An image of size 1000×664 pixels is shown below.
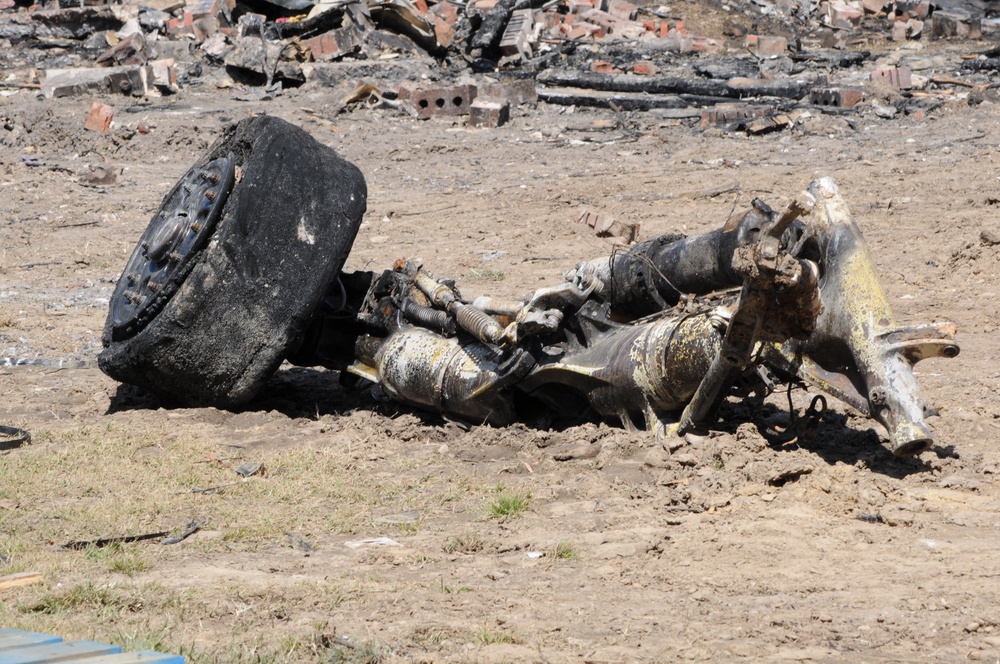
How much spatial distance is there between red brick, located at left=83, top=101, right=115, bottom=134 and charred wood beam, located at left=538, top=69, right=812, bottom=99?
6.03 meters

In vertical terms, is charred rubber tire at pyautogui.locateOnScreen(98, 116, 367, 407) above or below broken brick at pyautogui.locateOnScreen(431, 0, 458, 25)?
above

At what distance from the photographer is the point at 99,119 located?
13547mm

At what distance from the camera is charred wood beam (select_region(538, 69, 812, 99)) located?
588 inches

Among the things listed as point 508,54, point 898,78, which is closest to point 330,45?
point 508,54

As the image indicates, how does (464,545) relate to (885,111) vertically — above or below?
above

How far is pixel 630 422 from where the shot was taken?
4.75 meters

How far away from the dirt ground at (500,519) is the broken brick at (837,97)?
5406mm

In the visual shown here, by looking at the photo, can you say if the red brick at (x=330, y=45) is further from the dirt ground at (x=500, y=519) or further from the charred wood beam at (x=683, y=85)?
Result: the dirt ground at (x=500, y=519)

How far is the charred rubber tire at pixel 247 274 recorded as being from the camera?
5.16m

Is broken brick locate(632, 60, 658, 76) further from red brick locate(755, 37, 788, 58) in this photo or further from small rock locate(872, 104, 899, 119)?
small rock locate(872, 104, 899, 119)

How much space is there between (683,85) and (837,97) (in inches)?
92.5

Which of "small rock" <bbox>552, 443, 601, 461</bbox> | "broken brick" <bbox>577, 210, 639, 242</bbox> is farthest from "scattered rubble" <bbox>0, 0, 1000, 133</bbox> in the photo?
"small rock" <bbox>552, 443, 601, 461</bbox>

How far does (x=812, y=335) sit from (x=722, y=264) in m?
0.60

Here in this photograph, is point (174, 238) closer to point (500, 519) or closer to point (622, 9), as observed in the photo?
point (500, 519)
